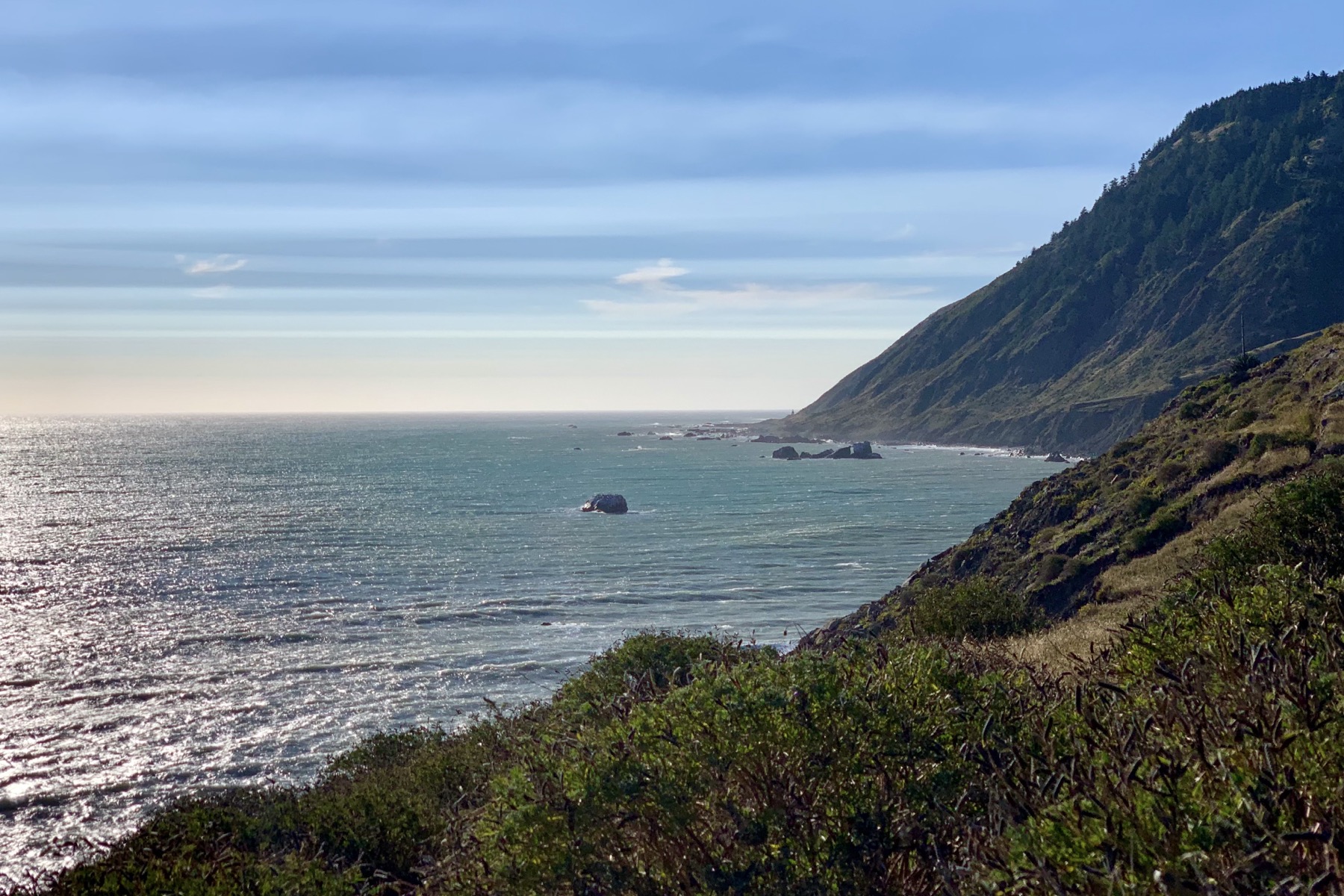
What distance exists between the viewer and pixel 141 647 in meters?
45.8

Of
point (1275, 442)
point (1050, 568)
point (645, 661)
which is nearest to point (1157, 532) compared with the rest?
point (1050, 568)

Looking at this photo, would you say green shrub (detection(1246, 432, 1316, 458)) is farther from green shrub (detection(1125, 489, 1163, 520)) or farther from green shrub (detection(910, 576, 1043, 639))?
green shrub (detection(910, 576, 1043, 639))

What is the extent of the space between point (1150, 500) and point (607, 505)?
65190 millimetres

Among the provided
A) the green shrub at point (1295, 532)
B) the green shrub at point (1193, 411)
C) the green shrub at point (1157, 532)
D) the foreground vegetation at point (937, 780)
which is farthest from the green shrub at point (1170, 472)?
the foreground vegetation at point (937, 780)

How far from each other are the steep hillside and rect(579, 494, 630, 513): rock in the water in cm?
5366

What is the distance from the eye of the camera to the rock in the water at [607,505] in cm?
9681

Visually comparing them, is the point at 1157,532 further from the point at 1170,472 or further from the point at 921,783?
the point at 921,783

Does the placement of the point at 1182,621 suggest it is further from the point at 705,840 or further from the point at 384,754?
the point at 384,754

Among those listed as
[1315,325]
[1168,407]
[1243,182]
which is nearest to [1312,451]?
[1168,407]

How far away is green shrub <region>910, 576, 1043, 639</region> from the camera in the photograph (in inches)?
1039

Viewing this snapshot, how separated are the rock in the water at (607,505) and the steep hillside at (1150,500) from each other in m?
53.7

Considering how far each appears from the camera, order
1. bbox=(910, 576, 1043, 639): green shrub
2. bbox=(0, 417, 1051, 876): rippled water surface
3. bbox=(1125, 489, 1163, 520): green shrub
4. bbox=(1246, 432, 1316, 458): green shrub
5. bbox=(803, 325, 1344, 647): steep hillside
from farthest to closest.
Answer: bbox=(1125, 489, 1163, 520): green shrub → bbox=(1246, 432, 1316, 458): green shrub → bbox=(0, 417, 1051, 876): rippled water surface → bbox=(803, 325, 1344, 647): steep hillside → bbox=(910, 576, 1043, 639): green shrub

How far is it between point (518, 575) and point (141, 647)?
23.4 m

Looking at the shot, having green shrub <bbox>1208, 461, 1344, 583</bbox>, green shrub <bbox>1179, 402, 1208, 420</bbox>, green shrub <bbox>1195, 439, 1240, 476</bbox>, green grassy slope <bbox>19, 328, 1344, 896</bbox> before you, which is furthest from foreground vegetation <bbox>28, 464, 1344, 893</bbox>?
green shrub <bbox>1179, 402, 1208, 420</bbox>
